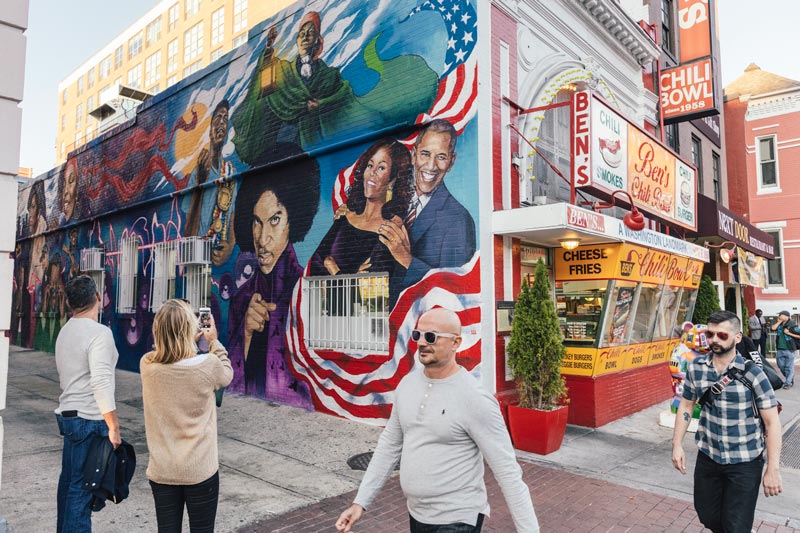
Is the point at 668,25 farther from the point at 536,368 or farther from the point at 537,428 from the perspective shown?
the point at 537,428

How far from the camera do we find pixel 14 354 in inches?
722

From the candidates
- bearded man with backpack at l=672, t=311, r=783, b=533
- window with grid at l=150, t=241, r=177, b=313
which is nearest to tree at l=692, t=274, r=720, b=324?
bearded man with backpack at l=672, t=311, r=783, b=533

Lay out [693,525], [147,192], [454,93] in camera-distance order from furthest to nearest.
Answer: [147,192] < [454,93] < [693,525]

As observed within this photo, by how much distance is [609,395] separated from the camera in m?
8.89

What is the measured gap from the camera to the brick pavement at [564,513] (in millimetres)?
4852

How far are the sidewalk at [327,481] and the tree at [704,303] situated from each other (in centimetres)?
419


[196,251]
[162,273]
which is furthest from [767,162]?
[162,273]

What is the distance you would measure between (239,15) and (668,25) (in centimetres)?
2722

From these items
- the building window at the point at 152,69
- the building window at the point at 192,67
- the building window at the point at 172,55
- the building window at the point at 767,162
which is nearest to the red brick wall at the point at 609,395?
the building window at the point at 767,162

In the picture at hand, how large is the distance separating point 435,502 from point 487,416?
0.47 meters

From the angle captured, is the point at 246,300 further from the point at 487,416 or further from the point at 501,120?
the point at 487,416

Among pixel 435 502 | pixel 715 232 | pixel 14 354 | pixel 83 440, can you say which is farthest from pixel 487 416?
pixel 14 354

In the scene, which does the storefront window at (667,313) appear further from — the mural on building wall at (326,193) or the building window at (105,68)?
the building window at (105,68)

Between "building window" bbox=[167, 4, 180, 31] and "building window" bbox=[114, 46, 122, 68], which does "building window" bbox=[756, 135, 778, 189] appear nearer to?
"building window" bbox=[167, 4, 180, 31]
